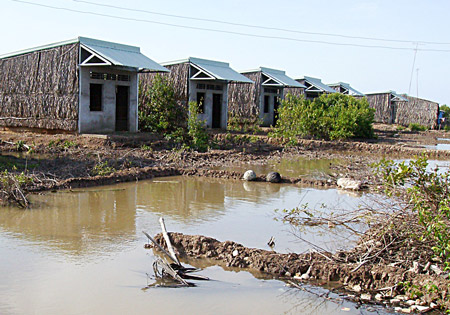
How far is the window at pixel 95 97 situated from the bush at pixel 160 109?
107 inches

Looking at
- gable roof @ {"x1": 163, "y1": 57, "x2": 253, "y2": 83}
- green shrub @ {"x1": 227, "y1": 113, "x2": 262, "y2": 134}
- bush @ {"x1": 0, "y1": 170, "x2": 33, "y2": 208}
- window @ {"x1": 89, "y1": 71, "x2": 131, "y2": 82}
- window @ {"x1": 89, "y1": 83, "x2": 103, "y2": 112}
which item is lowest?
bush @ {"x1": 0, "y1": 170, "x2": 33, "y2": 208}

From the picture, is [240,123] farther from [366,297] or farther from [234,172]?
[366,297]

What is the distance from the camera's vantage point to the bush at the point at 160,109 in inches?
837

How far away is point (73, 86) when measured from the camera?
58.4 feet

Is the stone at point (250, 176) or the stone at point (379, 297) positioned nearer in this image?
the stone at point (379, 297)

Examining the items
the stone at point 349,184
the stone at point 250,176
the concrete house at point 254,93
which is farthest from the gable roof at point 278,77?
the stone at point 349,184

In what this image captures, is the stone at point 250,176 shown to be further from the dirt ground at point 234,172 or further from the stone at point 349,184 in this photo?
the stone at point 349,184

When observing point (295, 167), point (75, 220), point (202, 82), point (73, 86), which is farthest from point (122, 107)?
point (75, 220)

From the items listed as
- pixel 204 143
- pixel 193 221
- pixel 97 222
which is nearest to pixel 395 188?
pixel 193 221

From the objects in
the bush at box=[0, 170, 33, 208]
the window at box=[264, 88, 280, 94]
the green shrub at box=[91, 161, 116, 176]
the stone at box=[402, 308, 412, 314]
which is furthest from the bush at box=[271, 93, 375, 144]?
the stone at box=[402, 308, 412, 314]

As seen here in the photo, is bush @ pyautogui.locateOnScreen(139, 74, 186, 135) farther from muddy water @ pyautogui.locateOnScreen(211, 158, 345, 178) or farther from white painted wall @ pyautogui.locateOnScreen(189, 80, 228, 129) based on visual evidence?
muddy water @ pyautogui.locateOnScreen(211, 158, 345, 178)

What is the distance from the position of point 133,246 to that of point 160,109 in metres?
15.7

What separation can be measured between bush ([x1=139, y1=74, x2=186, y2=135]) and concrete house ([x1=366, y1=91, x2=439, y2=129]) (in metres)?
24.9

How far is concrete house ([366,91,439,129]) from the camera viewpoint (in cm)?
4091
